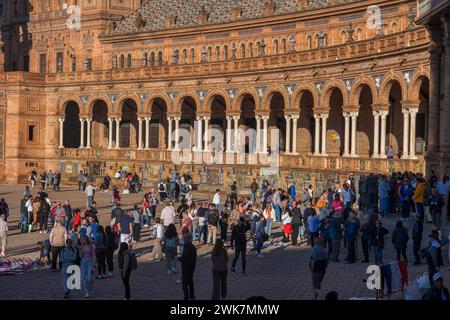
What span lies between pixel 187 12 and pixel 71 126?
13.0 metres

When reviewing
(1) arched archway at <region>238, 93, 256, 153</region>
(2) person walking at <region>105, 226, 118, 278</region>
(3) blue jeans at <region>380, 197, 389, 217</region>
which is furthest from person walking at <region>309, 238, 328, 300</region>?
(1) arched archway at <region>238, 93, 256, 153</region>

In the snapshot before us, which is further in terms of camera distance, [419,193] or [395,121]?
[395,121]

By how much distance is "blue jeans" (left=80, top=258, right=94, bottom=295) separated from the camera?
23703 mm

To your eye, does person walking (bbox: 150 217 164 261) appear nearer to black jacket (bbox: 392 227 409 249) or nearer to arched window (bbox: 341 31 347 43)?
black jacket (bbox: 392 227 409 249)

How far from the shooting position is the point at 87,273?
77.8 ft

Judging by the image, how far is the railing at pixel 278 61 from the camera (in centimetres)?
4475

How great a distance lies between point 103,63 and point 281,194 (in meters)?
42.2

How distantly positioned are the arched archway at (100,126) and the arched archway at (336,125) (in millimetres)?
23036

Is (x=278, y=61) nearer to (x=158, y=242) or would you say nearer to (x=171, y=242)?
(x=158, y=242)

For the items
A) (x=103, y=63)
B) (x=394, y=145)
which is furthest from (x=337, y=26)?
(x=103, y=63)

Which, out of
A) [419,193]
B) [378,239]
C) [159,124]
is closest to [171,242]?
[378,239]

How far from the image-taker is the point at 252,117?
66.7 m

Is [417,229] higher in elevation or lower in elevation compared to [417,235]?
higher
